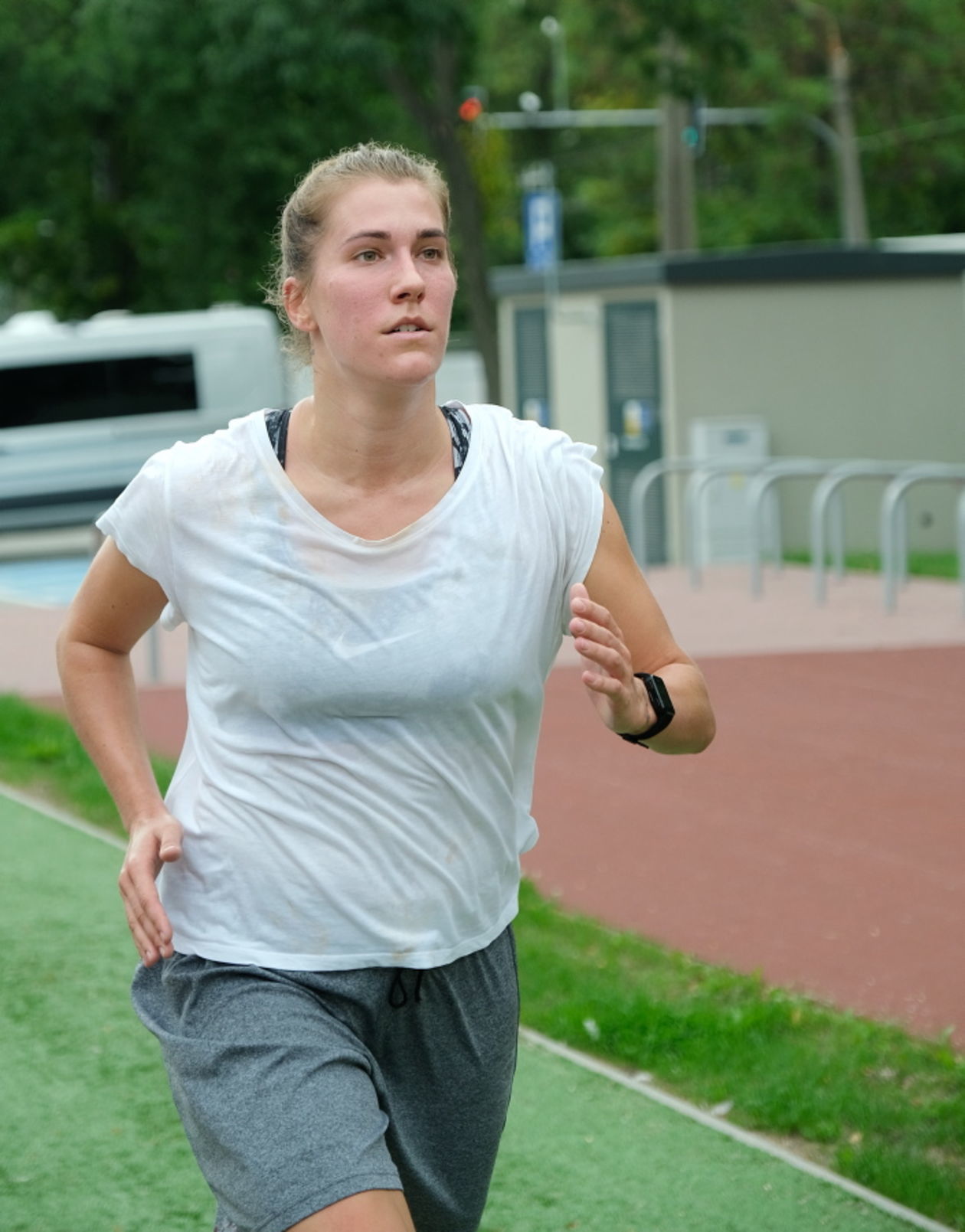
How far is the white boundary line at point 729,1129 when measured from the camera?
402 cm

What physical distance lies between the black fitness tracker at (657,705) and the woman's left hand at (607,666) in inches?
0.6

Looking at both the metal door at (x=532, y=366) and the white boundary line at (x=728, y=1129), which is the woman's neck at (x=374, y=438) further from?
the metal door at (x=532, y=366)

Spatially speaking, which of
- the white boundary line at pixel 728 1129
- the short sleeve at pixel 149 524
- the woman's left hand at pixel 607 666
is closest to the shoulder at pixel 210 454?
the short sleeve at pixel 149 524

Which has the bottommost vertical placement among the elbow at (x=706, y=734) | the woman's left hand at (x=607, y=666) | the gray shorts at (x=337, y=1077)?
the gray shorts at (x=337, y=1077)

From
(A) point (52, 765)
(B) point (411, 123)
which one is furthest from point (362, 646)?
(B) point (411, 123)

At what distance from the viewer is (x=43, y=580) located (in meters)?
20.1

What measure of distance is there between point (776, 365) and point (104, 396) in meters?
8.44

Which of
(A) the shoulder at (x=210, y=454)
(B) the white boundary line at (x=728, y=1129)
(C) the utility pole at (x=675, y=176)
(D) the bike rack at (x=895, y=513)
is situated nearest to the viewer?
(A) the shoulder at (x=210, y=454)

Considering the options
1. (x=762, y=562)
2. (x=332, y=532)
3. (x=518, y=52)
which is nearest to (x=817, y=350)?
(x=762, y=562)

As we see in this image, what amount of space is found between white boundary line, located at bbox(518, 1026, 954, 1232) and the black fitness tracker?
5.69ft

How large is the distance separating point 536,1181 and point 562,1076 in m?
0.65

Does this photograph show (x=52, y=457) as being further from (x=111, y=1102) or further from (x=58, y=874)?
(x=111, y=1102)

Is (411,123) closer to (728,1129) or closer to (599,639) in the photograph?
(728,1129)

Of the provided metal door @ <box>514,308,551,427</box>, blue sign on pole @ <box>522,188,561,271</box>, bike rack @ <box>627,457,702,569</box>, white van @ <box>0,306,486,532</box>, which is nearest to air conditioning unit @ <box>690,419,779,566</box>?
bike rack @ <box>627,457,702,569</box>
